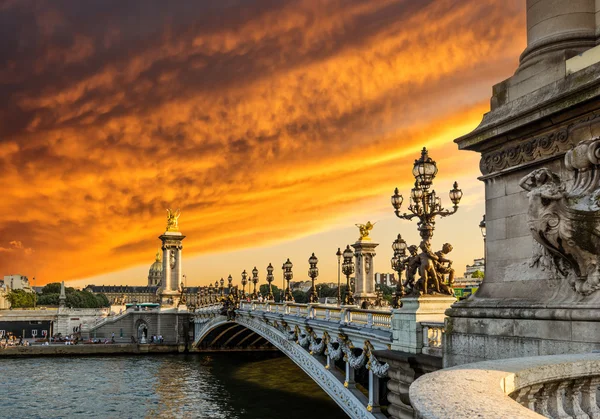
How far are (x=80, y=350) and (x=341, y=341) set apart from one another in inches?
1788

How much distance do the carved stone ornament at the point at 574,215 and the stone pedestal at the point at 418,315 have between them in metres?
→ 5.09

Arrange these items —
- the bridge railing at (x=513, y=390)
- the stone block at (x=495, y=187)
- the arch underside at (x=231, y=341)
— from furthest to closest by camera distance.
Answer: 1. the arch underside at (x=231, y=341)
2. the stone block at (x=495, y=187)
3. the bridge railing at (x=513, y=390)

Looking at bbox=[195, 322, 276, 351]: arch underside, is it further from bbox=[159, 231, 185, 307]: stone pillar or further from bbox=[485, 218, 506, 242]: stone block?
bbox=[485, 218, 506, 242]: stone block

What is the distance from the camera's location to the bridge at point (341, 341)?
54.7 ft

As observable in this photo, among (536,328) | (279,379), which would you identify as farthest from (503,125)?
(279,379)

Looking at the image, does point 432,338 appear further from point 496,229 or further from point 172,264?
point 172,264

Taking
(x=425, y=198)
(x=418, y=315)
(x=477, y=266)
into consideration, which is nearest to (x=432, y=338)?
(x=418, y=315)

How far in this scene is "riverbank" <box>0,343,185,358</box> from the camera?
5922cm

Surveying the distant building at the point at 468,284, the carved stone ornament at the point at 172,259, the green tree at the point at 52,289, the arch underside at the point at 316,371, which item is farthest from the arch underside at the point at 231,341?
the green tree at the point at 52,289

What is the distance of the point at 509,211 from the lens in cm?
1100

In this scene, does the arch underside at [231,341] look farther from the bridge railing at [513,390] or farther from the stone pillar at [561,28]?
the bridge railing at [513,390]

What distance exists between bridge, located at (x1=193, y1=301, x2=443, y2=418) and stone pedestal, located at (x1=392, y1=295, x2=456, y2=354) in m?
0.12

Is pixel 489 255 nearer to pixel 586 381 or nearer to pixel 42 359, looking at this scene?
pixel 586 381

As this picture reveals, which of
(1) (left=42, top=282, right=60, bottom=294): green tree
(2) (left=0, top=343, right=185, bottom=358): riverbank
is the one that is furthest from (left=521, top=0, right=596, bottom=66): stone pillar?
(1) (left=42, top=282, right=60, bottom=294): green tree
